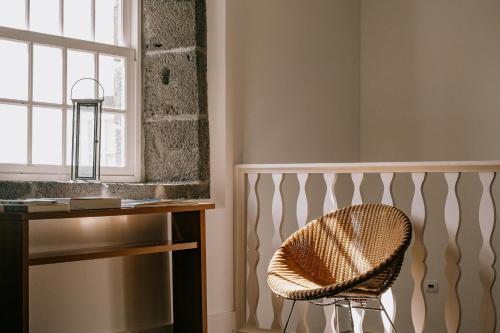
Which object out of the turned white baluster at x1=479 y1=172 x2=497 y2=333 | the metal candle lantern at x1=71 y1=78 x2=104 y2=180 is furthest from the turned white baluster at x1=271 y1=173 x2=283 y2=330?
the turned white baluster at x1=479 y1=172 x2=497 y2=333

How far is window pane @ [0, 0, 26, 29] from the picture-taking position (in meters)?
3.44

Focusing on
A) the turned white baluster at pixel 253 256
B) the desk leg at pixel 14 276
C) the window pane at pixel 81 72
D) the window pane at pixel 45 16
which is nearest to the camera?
the desk leg at pixel 14 276

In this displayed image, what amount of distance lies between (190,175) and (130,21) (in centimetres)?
88

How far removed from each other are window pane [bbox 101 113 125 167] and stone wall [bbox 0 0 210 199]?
5.2 inches

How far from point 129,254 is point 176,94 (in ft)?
3.45

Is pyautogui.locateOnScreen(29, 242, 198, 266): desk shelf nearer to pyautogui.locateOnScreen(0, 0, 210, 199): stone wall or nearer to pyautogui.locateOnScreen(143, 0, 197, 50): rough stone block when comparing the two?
pyautogui.locateOnScreen(0, 0, 210, 199): stone wall

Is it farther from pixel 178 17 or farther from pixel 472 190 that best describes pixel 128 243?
pixel 472 190

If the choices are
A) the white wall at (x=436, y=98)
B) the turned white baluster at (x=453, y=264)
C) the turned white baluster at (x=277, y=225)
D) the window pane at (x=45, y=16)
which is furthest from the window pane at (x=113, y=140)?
the white wall at (x=436, y=98)

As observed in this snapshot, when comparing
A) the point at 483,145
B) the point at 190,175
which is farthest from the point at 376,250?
the point at 483,145

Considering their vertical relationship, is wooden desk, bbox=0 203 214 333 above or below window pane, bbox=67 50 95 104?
below

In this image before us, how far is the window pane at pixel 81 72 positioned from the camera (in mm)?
3697

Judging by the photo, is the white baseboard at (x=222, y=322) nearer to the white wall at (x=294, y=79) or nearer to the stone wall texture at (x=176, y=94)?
the stone wall texture at (x=176, y=94)

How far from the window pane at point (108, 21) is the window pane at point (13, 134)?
0.61 meters

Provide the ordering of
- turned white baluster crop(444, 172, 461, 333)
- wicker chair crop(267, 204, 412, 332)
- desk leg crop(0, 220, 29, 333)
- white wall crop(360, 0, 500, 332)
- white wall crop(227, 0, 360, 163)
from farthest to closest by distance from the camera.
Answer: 1. white wall crop(360, 0, 500, 332)
2. white wall crop(227, 0, 360, 163)
3. turned white baluster crop(444, 172, 461, 333)
4. wicker chair crop(267, 204, 412, 332)
5. desk leg crop(0, 220, 29, 333)
